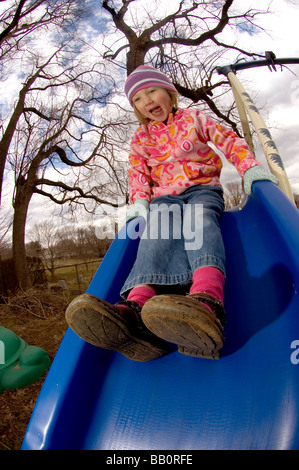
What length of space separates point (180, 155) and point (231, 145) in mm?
199

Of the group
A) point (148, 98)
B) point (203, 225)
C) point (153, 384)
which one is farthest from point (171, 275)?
point (148, 98)

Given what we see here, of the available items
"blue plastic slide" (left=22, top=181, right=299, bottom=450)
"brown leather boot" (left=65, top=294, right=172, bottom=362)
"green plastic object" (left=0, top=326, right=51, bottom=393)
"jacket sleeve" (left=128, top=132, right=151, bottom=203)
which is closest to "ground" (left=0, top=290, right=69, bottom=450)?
"green plastic object" (left=0, top=326, right=51, bottom=393)

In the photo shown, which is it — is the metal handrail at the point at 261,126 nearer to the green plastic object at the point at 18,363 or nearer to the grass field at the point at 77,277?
the green plastic object at the point at 18,363

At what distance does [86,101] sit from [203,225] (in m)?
6.25

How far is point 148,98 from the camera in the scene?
131 centimetres

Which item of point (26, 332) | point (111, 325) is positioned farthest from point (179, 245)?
point (26, 332)

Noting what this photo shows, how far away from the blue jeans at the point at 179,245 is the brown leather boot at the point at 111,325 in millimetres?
143

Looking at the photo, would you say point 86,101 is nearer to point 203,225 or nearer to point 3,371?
point 3,371

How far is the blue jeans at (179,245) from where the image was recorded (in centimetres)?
91

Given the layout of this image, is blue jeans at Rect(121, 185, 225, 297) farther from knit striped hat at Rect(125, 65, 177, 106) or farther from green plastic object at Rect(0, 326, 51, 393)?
green plastic object at Rect(0, 326, 51, 393)

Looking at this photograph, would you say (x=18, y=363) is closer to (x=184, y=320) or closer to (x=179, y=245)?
(x=179, y=245)

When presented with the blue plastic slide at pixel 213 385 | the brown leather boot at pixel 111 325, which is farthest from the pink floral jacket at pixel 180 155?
the brown leather boot at pixel 111 325

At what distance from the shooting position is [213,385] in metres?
0.79
